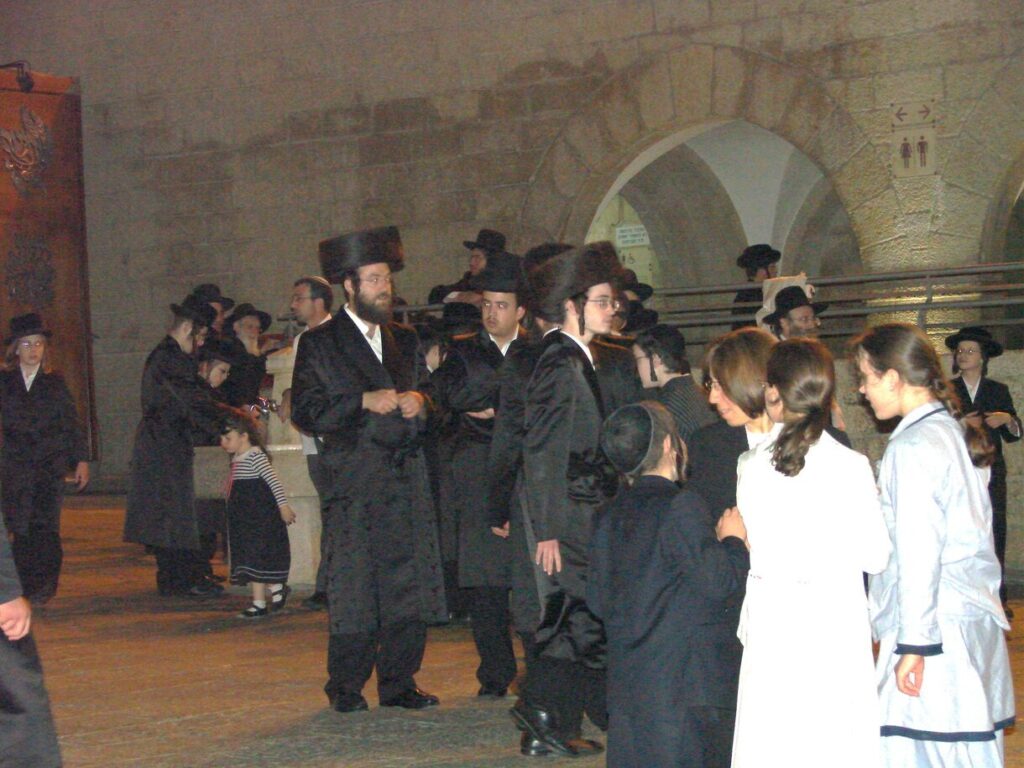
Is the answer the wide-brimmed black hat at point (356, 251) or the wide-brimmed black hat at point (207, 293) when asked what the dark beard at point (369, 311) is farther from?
the wide-brimmed black hat at point (207, 293)

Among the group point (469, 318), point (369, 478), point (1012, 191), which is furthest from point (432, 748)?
point (1012, 191)

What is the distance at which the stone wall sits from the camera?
37.6 feet

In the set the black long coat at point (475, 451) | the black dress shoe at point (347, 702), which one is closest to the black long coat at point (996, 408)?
the black long coat at point (475, 451)

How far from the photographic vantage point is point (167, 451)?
31.1 feet

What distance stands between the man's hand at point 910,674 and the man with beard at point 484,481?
245 cm

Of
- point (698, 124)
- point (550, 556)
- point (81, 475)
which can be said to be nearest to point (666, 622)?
point (550, 556)

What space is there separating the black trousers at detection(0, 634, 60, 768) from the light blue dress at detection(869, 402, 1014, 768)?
2.24 meters

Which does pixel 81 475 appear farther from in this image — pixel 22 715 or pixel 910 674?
pixel 910 674

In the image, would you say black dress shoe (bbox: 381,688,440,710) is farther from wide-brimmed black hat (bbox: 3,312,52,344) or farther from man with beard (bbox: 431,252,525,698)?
wide-brimmed black hat (bbox: 3,312,52,344)

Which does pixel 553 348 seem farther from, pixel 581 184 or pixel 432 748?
pixel 581 184

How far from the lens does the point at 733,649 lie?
4066mm

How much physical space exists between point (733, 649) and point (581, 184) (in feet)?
29.8

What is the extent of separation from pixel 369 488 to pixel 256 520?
9.00 ft

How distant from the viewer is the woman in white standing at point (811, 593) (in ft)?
12.1
